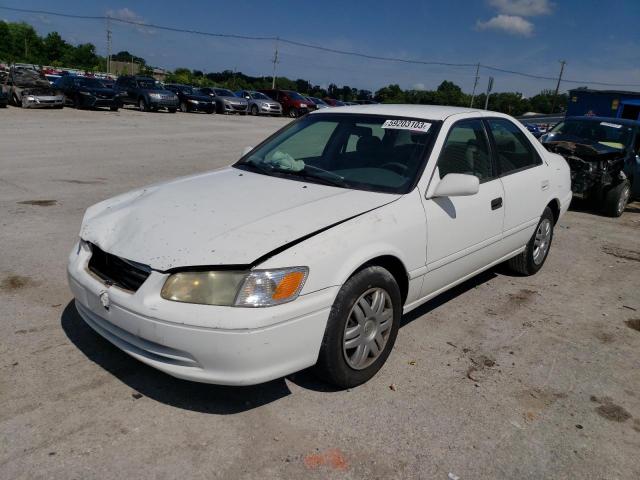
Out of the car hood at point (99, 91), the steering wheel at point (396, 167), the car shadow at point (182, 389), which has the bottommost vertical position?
the car shadow at point (182, 389)

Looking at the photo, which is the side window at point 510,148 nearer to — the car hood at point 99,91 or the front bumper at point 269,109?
the car hood at point 99,91

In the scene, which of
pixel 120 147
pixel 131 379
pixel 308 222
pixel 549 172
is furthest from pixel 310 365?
pixel 120 147

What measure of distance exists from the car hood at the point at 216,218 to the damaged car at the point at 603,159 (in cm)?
624

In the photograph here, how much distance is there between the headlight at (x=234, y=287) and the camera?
2504 millimetres

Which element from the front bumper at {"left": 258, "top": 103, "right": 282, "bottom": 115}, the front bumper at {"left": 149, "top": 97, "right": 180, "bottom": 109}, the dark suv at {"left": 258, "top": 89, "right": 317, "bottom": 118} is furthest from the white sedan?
the dark suv at {"left": 258, "top": 89, "right": 317, "bottom": 118}

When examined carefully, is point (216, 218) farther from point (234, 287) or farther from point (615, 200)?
point (615, 200)

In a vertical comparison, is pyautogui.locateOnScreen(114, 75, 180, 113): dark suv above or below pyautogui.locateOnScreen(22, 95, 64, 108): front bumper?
above

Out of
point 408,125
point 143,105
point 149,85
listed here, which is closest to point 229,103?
point 149,85

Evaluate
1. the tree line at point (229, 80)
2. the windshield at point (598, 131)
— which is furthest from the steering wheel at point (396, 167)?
the tree line at point (229, 80)

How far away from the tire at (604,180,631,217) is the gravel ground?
3.87m

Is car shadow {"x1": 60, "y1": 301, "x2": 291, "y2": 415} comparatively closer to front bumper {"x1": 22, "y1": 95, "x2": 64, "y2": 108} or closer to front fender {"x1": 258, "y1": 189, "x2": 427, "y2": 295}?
front fender {"x1": 258, "y1": 189, "x2": 427, "y2": 295}

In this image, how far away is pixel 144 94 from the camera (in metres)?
25.3

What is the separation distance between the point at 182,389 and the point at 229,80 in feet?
258

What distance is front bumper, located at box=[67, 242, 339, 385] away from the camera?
246 cm
